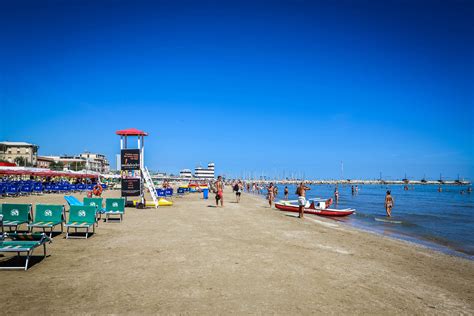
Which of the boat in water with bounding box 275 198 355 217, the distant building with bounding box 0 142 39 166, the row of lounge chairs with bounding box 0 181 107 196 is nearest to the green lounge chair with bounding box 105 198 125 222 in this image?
the boat in water with bounding box 275 198 355 217

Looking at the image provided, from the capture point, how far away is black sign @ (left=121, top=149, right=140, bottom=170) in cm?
1784

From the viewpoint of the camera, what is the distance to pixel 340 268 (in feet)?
22.0

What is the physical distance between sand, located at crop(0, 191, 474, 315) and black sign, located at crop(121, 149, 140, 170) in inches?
344

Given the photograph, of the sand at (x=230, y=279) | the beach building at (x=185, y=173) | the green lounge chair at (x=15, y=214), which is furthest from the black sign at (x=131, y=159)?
the beach building at (x=185, y=173)

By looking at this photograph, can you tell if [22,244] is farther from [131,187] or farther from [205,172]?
[205,172]

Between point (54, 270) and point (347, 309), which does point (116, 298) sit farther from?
point (347, 309)

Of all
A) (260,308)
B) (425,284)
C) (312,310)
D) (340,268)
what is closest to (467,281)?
(425,284)

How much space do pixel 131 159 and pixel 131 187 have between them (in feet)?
5.69

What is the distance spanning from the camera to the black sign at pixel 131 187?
59.0ft

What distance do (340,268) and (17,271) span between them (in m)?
6.68

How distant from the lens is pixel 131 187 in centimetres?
1808

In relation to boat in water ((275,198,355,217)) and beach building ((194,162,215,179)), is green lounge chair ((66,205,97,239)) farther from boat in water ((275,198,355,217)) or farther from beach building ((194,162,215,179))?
beach building ((194,162,215,179))

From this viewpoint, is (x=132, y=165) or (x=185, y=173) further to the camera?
(x=185, y=173)


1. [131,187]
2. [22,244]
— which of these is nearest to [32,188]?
[131,187]
